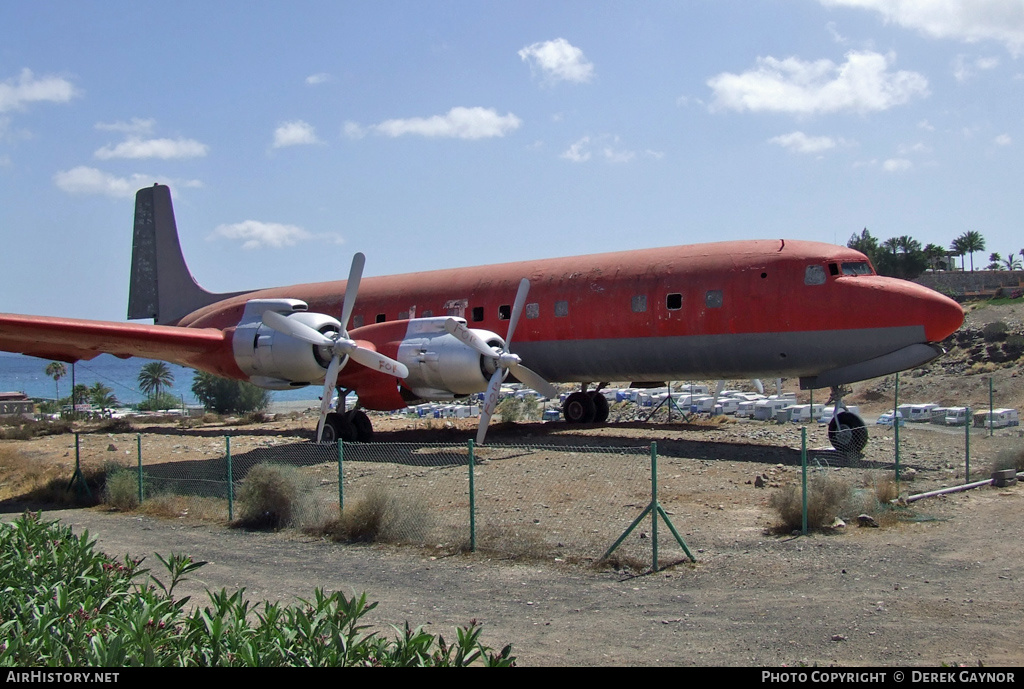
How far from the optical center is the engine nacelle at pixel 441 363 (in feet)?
59.0

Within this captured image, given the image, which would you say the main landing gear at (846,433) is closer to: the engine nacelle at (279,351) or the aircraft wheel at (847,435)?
the aircraft wheel at (847,435)

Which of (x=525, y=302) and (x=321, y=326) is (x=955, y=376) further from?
(x=321, y=326)

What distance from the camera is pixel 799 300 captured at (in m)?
17.0

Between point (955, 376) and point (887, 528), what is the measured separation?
36.9 metres

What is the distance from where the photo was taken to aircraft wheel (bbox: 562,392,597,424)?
2327cm

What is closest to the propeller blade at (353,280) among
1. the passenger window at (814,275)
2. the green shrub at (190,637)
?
the passenger window at (814,275)

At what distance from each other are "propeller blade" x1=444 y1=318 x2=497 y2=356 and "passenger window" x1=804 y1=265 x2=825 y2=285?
21.0 feet

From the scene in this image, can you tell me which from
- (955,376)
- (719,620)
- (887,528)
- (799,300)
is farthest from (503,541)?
(955,376)

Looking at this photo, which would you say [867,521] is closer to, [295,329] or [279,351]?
[295,329]

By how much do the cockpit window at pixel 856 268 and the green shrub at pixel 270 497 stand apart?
1120cm

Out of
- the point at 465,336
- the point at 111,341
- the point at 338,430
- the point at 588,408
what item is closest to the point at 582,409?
the point at 588,408

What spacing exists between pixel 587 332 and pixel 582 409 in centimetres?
392
